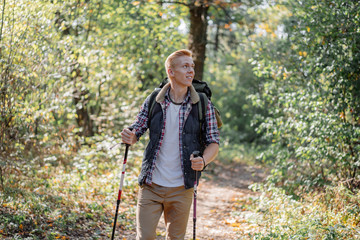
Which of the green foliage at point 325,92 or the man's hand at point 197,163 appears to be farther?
the green foliage at point 325,92

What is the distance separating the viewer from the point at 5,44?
5859 millimetres

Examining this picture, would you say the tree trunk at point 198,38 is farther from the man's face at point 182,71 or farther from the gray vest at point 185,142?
the gray vest at point 185,142

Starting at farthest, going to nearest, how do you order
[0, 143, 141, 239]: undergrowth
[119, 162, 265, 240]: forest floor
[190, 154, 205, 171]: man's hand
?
1. [119, 162, 265, 240]: forest floor
2. [0, 143, 141, 239]: undergrowth
3. [190, 154, 205, 171]: man's hand

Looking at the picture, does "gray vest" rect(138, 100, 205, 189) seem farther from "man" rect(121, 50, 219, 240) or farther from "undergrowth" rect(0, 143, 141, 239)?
"undergrowth" rect(0, 143, 141, 239)

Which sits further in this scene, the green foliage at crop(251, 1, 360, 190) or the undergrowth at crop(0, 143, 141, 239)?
the green foliage at crop(251, 1, 360, 190)

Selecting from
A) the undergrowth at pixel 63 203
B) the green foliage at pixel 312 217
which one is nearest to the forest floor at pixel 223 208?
the green foliage at pixel 312 217

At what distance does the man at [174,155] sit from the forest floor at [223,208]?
277 cm

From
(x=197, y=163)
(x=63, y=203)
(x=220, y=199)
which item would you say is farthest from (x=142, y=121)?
(x=220, y=199)

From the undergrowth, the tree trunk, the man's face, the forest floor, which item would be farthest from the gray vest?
the tree trunk

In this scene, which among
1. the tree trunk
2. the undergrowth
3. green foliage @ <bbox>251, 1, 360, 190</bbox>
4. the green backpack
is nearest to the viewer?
the green backpack

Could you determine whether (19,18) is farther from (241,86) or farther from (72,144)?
(241,86)

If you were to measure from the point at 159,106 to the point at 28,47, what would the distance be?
3.46 meters

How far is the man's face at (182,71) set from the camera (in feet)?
12.1

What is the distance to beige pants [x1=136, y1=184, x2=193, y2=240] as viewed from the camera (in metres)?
3.56
